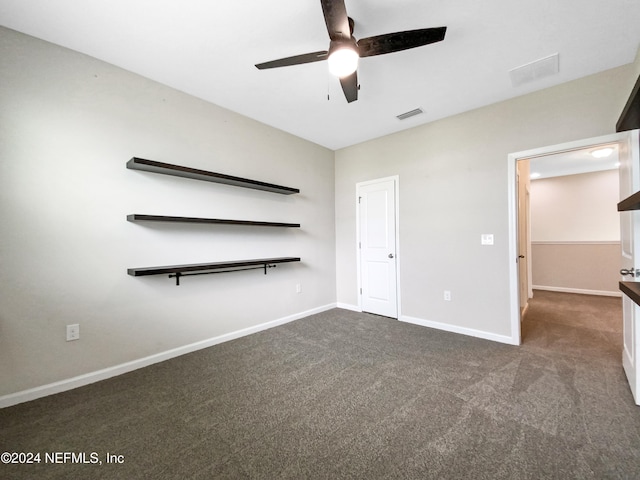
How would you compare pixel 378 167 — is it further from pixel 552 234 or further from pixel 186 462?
pixel 552 234

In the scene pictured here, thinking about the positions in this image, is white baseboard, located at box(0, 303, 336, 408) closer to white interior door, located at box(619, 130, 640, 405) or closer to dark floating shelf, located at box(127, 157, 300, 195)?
dark floating shelf, located at box(127, 157, 300, 195)

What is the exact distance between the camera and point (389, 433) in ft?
5.34

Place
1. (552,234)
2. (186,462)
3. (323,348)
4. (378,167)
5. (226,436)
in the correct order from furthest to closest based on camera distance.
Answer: (552,234) < (378,167) < (323,348) < (226,436) < (186,462)

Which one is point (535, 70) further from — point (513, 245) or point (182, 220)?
point (182, 220)

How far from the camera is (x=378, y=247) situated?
412 centimetres

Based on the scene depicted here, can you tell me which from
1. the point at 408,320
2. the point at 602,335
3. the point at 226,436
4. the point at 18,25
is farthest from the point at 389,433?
the point at 18,25

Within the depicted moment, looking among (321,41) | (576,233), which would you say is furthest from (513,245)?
(576,233)

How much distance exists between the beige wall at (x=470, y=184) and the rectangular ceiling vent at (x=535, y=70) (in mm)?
327

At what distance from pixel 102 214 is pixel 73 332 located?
1.00 meters

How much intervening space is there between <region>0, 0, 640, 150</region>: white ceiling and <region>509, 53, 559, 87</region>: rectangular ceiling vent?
0.06 meters

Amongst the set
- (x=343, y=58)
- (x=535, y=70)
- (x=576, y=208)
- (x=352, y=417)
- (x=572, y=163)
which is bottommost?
(x=352, y=417)

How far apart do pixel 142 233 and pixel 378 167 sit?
3224 millimetres

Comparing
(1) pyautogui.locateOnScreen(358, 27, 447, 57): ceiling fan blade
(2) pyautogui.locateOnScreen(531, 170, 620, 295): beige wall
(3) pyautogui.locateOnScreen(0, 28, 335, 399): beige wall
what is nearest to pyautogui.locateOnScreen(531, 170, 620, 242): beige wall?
(2) pyautogui.locateOnScreen(531, 170, 620, 295): beige wall

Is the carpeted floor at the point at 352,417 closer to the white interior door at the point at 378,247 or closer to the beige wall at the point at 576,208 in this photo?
the white interior door at the point at 378,247
